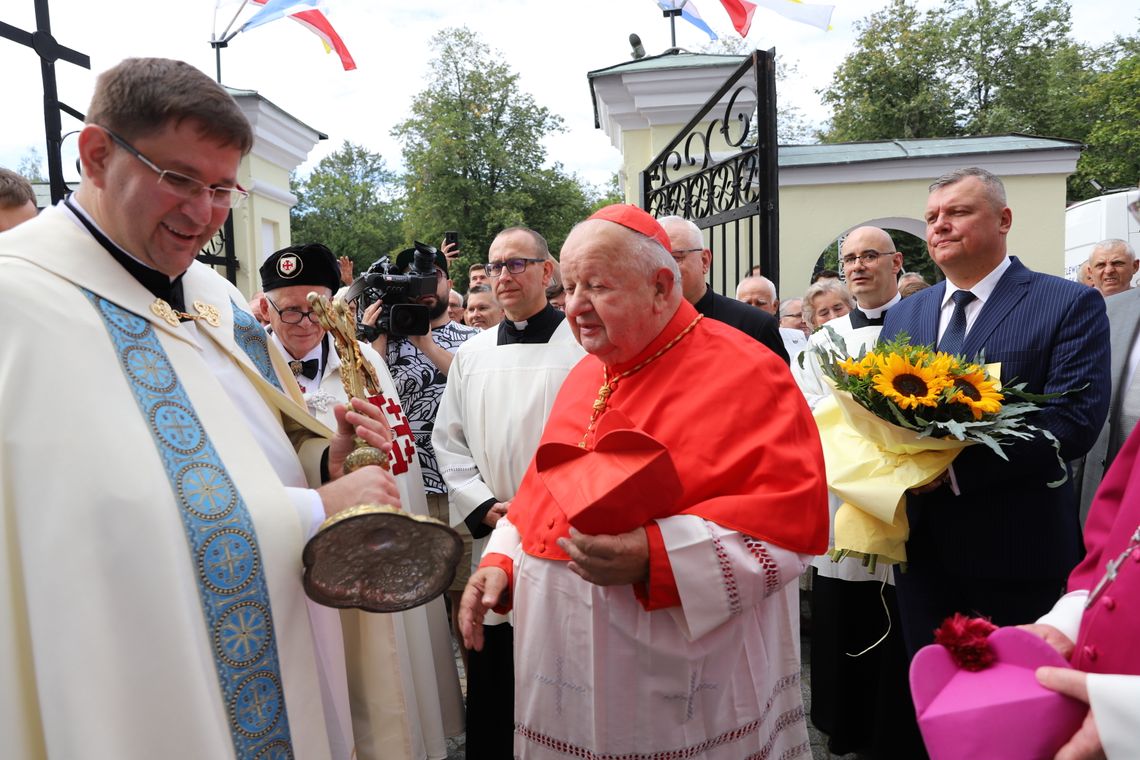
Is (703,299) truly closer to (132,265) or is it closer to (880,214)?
(132,265)

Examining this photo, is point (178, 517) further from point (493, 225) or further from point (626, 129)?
point (493, 225)

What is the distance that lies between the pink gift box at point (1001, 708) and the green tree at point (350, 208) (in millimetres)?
41836

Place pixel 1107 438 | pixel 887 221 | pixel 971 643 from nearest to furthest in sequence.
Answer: pixel 971 643
pixel 1107 438
pixel 887 221

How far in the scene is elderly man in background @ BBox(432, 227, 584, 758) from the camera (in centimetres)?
358

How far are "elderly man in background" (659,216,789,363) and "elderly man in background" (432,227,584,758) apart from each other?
0.70 meters

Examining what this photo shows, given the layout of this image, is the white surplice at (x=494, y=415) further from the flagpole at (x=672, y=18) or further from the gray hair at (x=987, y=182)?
the flagpole at (x=672, y=18)

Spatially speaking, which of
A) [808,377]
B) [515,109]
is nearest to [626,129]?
[808,377]

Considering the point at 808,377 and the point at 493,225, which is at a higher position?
the point at 493,225

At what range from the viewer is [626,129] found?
332 inches

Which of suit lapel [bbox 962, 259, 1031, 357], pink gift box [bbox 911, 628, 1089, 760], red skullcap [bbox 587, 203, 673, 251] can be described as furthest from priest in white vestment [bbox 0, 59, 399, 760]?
suit lapel [bbox 962, 259, 1031, 357]

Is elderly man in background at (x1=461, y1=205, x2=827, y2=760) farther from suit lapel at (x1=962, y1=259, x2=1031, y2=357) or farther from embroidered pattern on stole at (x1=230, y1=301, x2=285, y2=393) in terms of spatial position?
suit lapel at (x1=962, y1=259, x2=1031, y2=357)

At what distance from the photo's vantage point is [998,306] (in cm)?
322

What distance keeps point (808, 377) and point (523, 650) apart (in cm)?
257

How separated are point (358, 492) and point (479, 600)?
2.67 feet
